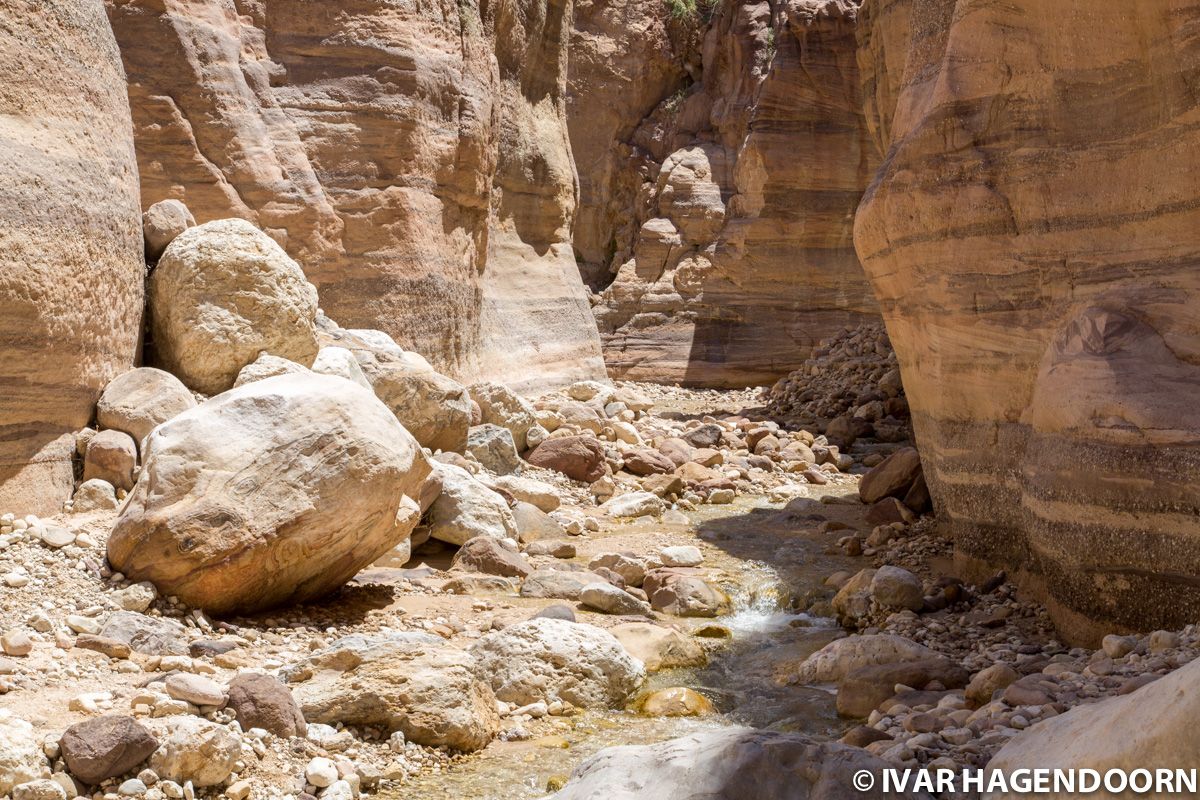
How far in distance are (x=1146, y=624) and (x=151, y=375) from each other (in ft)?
18.2

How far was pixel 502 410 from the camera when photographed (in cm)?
1101

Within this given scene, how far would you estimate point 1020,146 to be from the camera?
6.17 metres

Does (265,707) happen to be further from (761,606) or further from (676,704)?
(761,606)

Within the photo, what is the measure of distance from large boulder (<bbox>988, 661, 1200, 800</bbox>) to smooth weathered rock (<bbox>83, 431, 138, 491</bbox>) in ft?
15.8

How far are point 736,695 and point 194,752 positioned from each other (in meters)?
2.66

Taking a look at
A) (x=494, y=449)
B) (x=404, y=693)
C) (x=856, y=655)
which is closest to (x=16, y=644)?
(x=404, y=693)

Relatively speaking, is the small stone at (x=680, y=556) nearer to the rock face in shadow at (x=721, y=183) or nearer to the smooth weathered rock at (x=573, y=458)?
the smooth weathered rock at (x=573, y=458)

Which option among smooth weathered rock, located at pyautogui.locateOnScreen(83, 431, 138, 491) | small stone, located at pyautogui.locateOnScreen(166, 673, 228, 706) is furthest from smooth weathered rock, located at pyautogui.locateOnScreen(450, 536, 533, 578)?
small stone, located at pyautogui.locateOnScreen(166, 673, 228, 706)

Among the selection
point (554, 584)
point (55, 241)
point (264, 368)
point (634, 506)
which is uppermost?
point (55, 241)

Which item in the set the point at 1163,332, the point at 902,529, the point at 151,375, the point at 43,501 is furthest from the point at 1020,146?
the point at 43,501

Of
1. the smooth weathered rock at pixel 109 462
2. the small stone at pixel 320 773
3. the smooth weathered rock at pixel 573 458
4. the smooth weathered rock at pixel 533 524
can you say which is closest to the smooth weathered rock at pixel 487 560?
the smooth weathered rock at pixel 533 524

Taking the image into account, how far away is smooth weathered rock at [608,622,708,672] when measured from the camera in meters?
5.61

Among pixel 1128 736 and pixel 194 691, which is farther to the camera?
pixel 194 691

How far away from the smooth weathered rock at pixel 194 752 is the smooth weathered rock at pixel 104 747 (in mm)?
66
